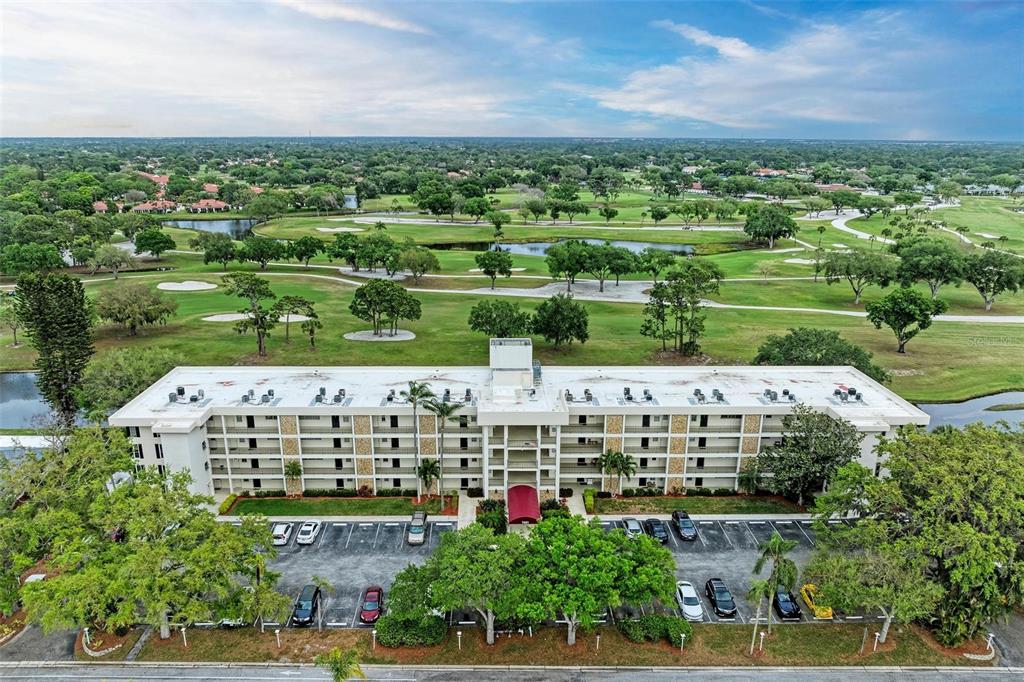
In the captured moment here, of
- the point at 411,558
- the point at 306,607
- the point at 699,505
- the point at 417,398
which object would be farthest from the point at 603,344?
the point at 306,607

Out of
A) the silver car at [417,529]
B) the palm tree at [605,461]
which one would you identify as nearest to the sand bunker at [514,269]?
the palm tree at [605,461]

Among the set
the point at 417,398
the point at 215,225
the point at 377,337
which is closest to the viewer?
the point at 417,398

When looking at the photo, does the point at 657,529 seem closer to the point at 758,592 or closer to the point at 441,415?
the point at 758,592

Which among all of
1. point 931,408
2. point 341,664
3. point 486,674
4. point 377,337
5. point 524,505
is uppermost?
point 341,664

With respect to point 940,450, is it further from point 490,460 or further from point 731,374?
point 490,460

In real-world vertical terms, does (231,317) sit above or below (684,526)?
above

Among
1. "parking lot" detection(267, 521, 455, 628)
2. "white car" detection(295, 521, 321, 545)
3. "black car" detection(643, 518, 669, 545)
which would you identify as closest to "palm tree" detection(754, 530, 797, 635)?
"black car" detection(643, 518, 669, 545)
